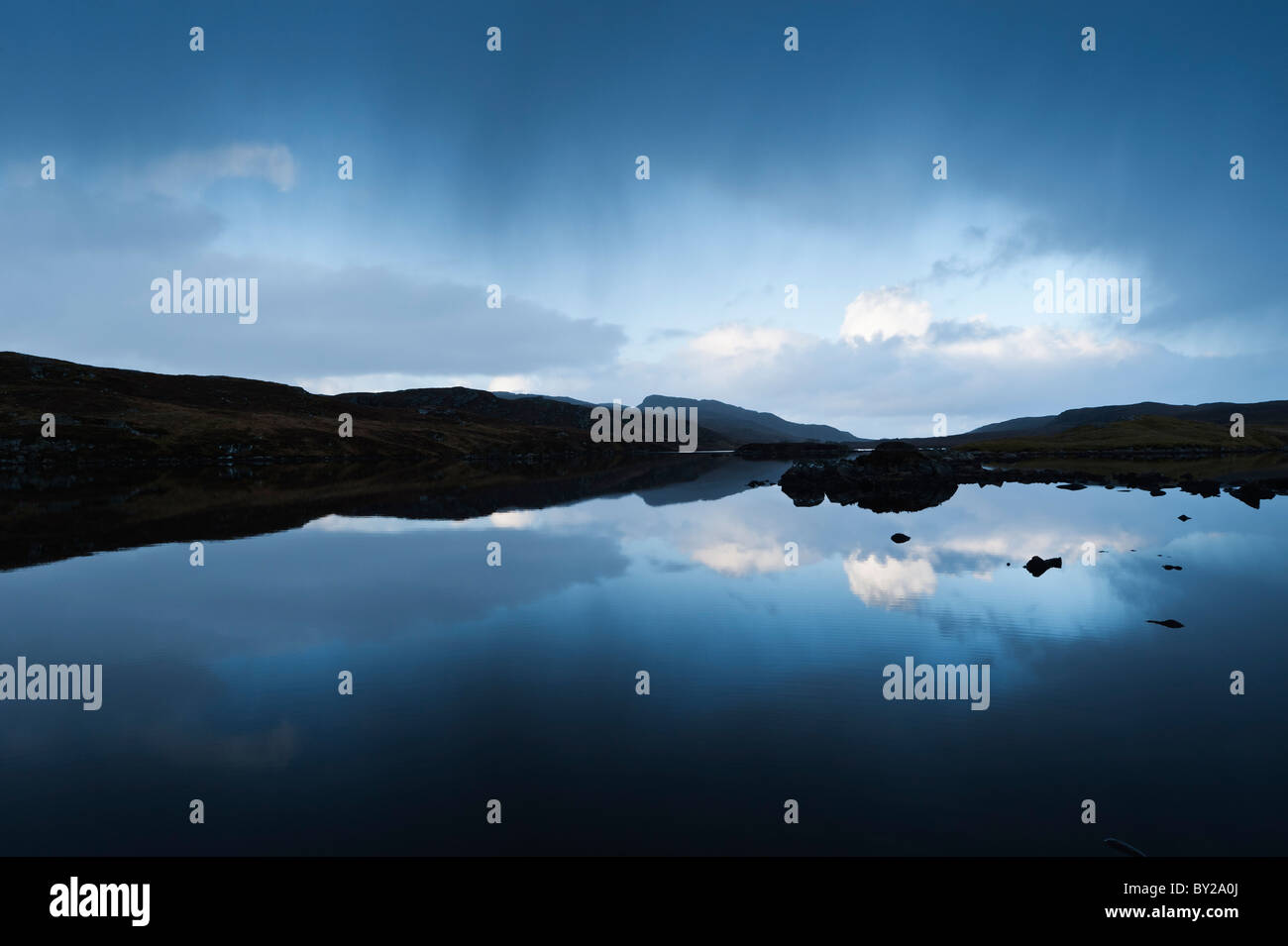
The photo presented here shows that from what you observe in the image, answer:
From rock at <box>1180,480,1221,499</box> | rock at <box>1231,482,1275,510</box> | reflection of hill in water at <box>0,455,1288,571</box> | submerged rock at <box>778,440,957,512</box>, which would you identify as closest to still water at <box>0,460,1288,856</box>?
reflection of hill in water at <box>0,455,1288,571</box>

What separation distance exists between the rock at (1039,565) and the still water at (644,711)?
1.20 metres

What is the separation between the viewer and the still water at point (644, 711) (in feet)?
33.6

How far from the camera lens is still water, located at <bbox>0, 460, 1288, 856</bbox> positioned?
1024cm

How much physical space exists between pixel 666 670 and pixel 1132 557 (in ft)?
97.4

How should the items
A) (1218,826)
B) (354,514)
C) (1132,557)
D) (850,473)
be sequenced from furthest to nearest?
(850,473)
(354,514)
(1132,557)
(1218,826)

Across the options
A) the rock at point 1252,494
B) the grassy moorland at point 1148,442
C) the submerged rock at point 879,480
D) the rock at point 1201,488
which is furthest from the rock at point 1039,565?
the grassy moorland at point 1148,442

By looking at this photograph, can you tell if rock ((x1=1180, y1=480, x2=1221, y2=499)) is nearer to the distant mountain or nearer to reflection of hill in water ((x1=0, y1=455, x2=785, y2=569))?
reflection of hill in water ((x1=0, y1=455, x2=785, y2=569))

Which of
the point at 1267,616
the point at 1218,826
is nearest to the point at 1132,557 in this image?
the point at 1267,616

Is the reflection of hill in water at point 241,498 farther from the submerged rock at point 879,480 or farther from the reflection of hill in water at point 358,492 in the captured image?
the submerged rock at point 879,480

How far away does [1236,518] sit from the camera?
4728 centimetres

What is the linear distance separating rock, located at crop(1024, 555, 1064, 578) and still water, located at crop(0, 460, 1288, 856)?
1196 millimetres

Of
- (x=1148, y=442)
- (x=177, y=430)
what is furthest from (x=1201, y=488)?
(x=177, y=430)

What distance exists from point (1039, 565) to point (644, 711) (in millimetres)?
24804
